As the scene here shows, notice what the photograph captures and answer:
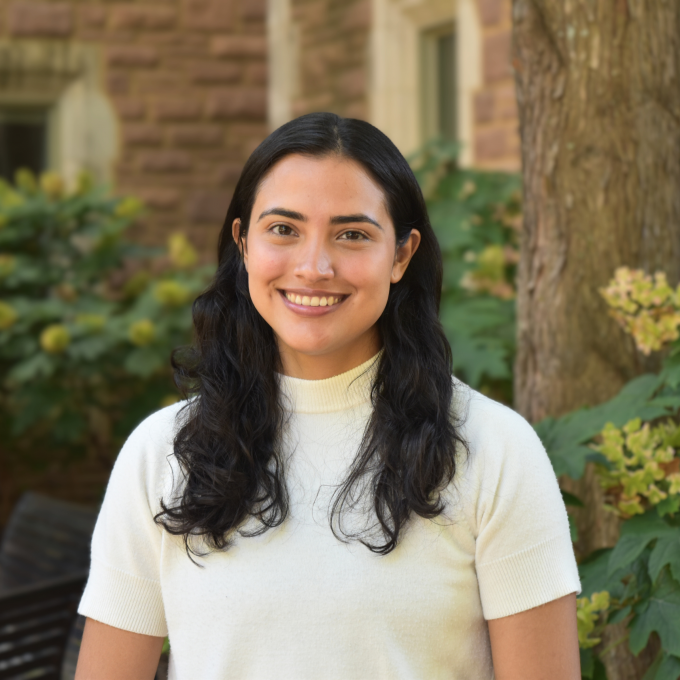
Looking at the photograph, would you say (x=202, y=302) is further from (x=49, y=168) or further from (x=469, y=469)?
(x=49, y=168)

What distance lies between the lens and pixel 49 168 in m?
6.77

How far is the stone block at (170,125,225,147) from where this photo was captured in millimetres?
6680

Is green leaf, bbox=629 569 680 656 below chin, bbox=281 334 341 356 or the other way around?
below

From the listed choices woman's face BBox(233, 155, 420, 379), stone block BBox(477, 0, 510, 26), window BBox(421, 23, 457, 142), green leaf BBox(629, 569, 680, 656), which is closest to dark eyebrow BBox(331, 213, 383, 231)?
woman's face BBox(233, 155, 420, 379)

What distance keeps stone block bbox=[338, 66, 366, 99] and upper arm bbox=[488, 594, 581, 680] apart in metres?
4.31

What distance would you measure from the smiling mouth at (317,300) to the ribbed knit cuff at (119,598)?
523mm

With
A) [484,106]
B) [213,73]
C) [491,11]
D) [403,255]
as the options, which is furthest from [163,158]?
[403,255]

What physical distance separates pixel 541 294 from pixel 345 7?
3.67 metres

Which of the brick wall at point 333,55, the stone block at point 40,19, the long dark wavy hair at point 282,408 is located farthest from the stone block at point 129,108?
the long dark wavy hair at point 282,408

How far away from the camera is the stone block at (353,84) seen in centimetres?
542

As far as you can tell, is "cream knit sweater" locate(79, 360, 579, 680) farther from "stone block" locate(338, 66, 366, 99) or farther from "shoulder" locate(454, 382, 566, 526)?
"stone block" locate(338, 66, 366, 99)

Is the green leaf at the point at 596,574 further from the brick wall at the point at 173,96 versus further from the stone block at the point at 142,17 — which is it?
the stone block at the point at 142,17

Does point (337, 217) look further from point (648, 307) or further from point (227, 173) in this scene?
point (227, 173)

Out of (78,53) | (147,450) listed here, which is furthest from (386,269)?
(78,53)
